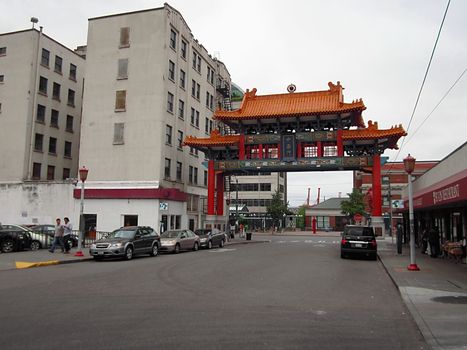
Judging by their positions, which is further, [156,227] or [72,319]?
[156,227]

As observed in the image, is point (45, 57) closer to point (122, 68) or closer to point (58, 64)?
point (58, 64)

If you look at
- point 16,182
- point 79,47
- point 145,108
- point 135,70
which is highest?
point 79,47

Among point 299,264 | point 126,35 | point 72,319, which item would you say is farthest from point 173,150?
point 72,319

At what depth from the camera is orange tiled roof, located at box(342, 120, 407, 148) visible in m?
33.8

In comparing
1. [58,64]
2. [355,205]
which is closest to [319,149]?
[58,64]

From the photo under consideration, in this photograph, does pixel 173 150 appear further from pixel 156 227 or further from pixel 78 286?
pixel 78 286

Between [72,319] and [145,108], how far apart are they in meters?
30.6

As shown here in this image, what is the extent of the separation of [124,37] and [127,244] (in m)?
24.0

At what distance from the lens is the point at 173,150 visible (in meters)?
38.7

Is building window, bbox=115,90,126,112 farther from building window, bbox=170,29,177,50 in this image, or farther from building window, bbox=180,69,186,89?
building window, bbox=170,29,177,50

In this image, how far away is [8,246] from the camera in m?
22.5

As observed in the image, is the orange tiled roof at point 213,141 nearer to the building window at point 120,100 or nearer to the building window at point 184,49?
the building window at point 120,100

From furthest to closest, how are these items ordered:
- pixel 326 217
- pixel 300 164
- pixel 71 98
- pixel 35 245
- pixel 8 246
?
pixel 326 217 → pixel 71 98 → pixel 300 164 → pixel 35 245 → pixel 8 246

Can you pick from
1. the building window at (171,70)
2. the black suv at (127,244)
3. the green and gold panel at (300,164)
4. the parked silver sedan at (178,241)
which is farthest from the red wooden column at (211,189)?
the black suv at (127,244)
